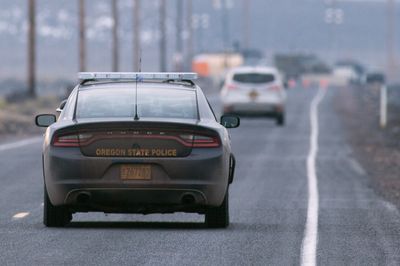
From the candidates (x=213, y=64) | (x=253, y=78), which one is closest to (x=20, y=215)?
(x=253, y=78)

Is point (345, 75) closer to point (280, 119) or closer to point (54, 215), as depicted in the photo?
point (280, 119)

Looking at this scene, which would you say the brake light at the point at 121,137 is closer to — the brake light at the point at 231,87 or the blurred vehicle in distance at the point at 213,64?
the brake light at the point at 231,87

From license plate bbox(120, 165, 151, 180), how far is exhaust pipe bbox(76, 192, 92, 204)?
14.0 inches

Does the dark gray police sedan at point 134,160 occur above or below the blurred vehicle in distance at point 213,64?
above

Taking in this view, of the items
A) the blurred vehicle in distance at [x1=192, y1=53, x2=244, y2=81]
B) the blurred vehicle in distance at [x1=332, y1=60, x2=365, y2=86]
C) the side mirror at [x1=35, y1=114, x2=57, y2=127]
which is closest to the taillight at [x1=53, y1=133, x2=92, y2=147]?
the side mirror at [x1=35, y1=114, x2=57, y2=127]

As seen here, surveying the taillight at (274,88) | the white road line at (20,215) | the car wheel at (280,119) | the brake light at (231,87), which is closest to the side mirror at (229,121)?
the white road line at (20,215)

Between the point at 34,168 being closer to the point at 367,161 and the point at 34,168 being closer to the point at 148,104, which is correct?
the point at 367,161

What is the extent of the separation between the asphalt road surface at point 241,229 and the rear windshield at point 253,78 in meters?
18.0

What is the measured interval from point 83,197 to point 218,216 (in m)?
1.45

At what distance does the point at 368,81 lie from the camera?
106 m

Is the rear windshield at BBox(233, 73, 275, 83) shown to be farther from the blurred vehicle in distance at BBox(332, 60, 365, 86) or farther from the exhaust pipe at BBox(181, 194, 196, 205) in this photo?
the blurred vehicle in distance at BBox(332, 60, 365, 86)

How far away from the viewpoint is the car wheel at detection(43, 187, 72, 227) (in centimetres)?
1459

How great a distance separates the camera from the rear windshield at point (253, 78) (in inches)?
1750

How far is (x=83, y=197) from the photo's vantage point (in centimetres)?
1416
